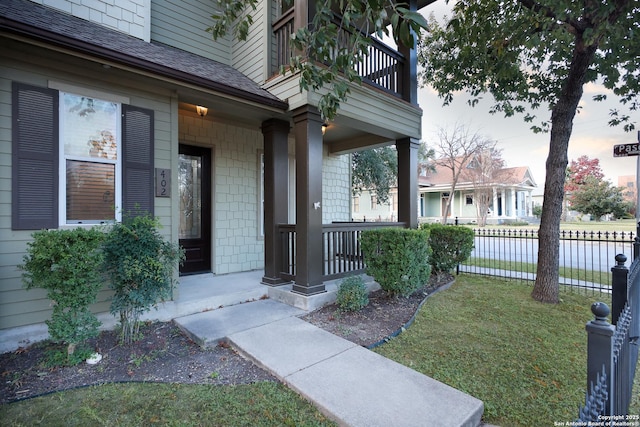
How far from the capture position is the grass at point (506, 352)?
245 centimetres

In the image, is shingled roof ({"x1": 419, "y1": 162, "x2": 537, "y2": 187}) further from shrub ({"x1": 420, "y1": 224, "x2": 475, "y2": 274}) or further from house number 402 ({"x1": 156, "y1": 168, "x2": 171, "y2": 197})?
house number 402 ({"x1": 156, "y1": 168, "x2": 171, "y2": 197})

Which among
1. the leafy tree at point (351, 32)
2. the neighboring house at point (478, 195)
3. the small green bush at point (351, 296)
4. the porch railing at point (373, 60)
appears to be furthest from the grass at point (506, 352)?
the neighboring house at point (478, 195)

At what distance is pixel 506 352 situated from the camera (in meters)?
3.29

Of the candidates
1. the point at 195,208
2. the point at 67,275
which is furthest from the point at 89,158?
the point at 195,208

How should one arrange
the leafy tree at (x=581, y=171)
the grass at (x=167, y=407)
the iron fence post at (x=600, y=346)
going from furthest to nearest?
the leafy tree at (x=581, y=171) < the grass at (x=167, y=407) < the iron fence post at (x=600, y=346)

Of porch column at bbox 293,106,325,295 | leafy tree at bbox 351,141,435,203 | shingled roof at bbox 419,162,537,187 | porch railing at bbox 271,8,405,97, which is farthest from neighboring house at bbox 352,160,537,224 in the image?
porch column at bbox 293,106,325,295

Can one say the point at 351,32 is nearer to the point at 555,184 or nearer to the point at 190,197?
the point at 190,197

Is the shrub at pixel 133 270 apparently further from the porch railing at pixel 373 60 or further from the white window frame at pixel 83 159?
the porch railing at pixel 373 60

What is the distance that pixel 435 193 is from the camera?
27516 mm

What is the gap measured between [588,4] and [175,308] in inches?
283

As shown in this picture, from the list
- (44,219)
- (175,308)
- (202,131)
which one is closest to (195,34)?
(202,131)

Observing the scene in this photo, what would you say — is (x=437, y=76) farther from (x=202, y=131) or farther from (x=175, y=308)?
(x=175, y=308)

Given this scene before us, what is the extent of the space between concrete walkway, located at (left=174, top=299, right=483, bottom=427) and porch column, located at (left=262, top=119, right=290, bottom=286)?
1.15m

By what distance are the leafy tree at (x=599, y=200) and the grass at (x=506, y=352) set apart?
94.7 ft
